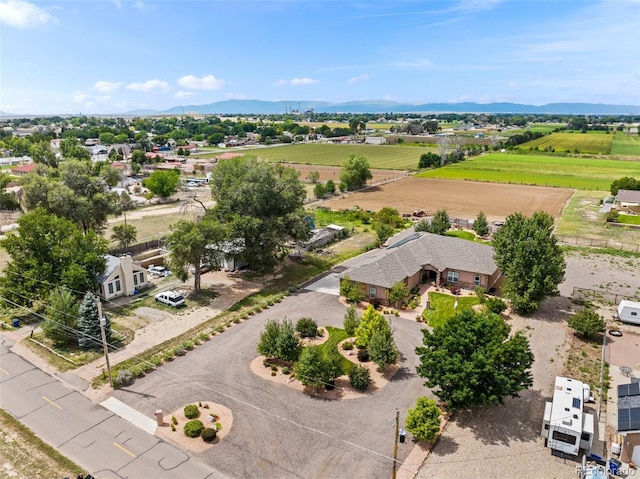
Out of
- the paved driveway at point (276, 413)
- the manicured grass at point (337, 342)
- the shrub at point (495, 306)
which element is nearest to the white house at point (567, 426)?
the paved driveway at point (276, 413)

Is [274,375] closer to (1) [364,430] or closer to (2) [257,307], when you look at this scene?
(1) [364,430]

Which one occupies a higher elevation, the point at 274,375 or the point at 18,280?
the point at 18,280

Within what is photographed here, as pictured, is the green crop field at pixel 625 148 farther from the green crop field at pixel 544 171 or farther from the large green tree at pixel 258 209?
the large green tree at pixel 258 209

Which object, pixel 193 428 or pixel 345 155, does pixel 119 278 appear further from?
pixel 345 155

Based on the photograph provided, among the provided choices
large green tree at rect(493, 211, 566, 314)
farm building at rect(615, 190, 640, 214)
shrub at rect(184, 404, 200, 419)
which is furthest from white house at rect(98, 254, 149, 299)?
farm building at rect(615, 190, 640, 214)

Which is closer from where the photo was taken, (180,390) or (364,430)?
(364,430)

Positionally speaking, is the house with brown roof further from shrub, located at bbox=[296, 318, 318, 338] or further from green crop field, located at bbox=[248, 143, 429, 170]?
green crop field, located at bbox=[248, 143, 429, 170]

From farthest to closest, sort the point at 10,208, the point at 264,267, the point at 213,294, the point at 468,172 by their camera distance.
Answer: the point at 468,172 → the point at 10,208 → the point at 264,267 → the point at 213,294

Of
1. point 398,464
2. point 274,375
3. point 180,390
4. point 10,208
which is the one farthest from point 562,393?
point 10,208

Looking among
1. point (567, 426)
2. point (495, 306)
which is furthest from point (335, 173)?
point (567, 426)
